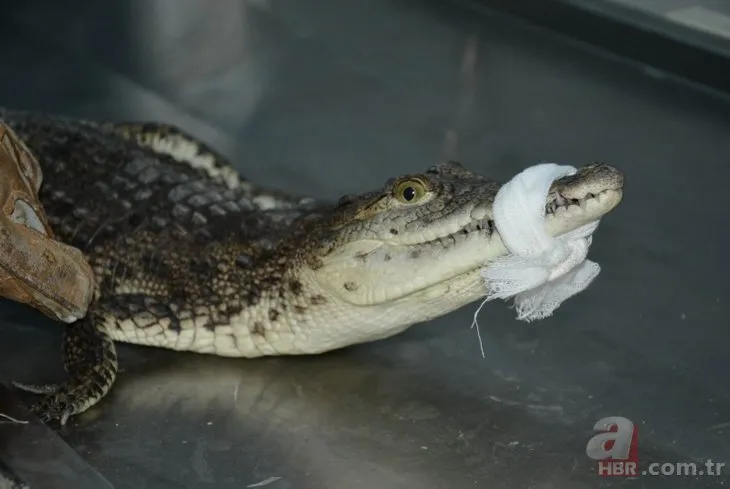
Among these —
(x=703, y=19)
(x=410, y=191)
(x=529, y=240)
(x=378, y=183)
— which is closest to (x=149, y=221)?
(x=410, y=191)

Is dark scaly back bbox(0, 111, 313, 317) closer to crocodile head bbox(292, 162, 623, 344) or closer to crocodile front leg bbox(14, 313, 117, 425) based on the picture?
crocodile front leg bbox(14, 313, 117, 425)

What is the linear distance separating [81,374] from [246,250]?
0.54 meters

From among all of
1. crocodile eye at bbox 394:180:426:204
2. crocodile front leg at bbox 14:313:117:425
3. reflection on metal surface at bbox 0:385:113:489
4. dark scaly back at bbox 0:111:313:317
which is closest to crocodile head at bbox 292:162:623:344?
crocodile eye at bbox 394:180:426:204

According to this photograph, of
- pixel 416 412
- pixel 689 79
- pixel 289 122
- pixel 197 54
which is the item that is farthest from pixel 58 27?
pixel 416 412

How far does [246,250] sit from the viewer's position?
10.7 ft

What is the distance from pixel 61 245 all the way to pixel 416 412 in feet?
3.30

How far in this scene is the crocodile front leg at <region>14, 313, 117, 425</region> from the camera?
9.79ft

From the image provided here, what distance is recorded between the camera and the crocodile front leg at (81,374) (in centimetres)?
298

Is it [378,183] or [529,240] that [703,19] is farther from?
[529,240]

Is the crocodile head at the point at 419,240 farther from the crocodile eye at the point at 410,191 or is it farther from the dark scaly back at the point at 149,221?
the dark scaly back at the point at 149,221

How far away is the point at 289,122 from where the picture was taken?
468 centimetres

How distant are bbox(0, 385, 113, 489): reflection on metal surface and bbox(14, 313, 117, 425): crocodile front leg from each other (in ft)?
0.58

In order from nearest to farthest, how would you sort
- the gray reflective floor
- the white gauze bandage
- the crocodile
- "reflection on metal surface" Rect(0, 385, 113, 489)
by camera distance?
"reflection on metal surface" Rect(0, 385, 113, 489) < the white gauze bandage < the crocodile < the gray reflective floor

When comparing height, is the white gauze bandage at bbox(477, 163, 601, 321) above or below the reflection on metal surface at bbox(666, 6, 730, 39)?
below
